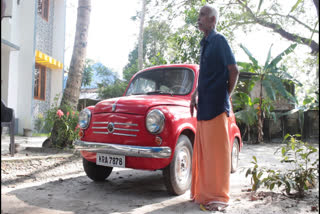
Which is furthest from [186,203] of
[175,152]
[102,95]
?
[102,95]

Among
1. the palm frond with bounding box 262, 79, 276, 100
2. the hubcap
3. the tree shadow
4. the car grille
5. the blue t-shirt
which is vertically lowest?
the tree shadow

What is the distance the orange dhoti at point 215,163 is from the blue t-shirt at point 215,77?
0.10 m

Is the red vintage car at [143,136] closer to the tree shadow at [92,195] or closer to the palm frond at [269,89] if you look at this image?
the tree shadow at [92,195]

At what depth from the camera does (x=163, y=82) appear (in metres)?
4.85

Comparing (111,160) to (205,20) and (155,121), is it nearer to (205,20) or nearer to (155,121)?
(155,121)

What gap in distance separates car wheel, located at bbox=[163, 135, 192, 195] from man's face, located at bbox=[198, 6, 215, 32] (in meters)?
1.38

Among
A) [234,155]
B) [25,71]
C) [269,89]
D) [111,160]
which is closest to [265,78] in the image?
[269,89]

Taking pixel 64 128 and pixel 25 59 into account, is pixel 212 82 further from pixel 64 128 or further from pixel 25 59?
pixel 25 59

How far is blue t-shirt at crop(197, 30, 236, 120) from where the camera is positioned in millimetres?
3292

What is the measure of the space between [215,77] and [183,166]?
1.28 meters

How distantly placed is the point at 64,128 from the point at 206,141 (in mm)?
4053

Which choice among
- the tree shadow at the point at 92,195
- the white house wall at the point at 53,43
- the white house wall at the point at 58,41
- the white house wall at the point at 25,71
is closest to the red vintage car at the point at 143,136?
the tree shadow at the point at 92,195

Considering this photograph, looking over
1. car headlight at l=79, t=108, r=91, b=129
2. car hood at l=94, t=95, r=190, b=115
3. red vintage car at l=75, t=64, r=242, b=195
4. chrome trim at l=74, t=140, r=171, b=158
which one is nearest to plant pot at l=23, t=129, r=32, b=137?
red vintage car at l=75, t=64, r=242, b=195

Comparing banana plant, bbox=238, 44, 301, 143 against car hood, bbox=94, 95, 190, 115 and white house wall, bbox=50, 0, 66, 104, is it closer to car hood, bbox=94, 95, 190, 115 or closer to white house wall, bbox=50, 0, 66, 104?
white house wall, bbox=50, 0, 66, 104
